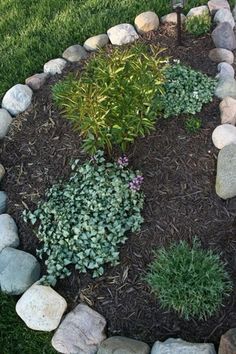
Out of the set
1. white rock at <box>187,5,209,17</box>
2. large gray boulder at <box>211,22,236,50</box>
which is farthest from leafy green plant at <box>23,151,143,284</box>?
white rock at <box>187,5,209,17</box>

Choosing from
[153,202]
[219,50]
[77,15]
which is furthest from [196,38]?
[153,202]

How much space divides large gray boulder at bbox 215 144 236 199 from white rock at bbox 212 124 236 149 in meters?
0.09

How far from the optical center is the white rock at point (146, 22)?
14.6 feet

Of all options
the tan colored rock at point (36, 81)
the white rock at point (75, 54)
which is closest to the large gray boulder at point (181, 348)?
the tan colored rock at point (36, 81)

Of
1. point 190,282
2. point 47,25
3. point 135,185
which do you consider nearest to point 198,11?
point 47,25

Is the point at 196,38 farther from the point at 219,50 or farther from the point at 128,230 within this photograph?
the point at 128,230

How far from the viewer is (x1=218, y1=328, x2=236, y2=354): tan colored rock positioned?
253 centimetres

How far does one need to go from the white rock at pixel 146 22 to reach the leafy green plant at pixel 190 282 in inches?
88.7

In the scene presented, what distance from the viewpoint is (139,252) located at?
10.3ft

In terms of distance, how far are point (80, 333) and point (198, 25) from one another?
2.68m

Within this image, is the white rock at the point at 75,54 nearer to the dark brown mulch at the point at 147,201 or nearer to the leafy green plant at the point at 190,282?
the dark brown mulch at the point at 147,201

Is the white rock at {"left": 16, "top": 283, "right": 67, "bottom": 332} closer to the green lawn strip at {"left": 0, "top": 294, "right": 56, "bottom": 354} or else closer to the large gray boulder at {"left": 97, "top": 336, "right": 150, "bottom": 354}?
the green lawn strip at {"left": 0, "top": 294, "right": 56, "bottom": 354}

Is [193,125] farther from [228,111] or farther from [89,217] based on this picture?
[89,217]

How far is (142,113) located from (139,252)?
855 millimetres
